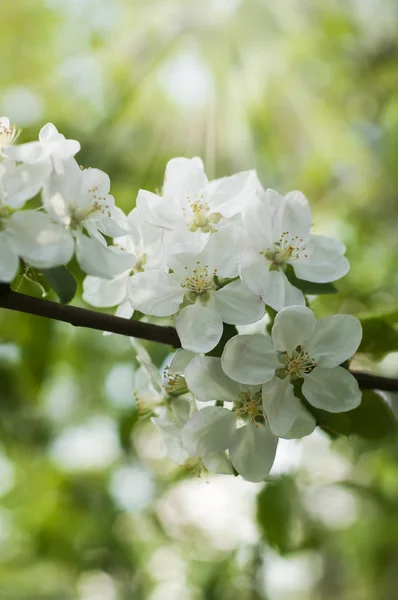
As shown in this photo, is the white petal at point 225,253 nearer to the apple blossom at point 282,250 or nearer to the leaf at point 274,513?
the apple blossom at point 282,250

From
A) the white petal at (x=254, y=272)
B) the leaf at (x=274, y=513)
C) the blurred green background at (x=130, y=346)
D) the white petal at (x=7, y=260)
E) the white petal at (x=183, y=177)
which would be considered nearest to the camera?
the white petal at (x=7, y=260)

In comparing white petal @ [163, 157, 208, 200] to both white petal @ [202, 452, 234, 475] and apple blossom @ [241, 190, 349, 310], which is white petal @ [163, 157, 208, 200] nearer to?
apple blossom @ [241, 190, 349, 310]

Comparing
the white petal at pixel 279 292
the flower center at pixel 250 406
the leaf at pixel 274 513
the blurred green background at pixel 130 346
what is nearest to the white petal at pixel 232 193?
the white petal at pixel 279 292

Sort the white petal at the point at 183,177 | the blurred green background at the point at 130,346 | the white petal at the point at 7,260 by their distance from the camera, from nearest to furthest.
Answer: the white petal at the point at 7,260, the white petal at the point at 183,177, the blurred green background at the point at 130,346

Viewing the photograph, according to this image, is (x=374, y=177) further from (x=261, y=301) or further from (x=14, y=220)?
(x=14, y=220)

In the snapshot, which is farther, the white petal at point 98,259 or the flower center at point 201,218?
the flower center at point 201,218

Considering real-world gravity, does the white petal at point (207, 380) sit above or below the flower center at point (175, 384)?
above

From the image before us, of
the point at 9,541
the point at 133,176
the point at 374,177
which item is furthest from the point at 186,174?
the point at 9,541

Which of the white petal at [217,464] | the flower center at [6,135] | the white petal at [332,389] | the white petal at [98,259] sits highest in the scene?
the flower center at [6,135]

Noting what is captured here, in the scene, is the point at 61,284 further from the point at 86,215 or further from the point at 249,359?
the point at 249,359
